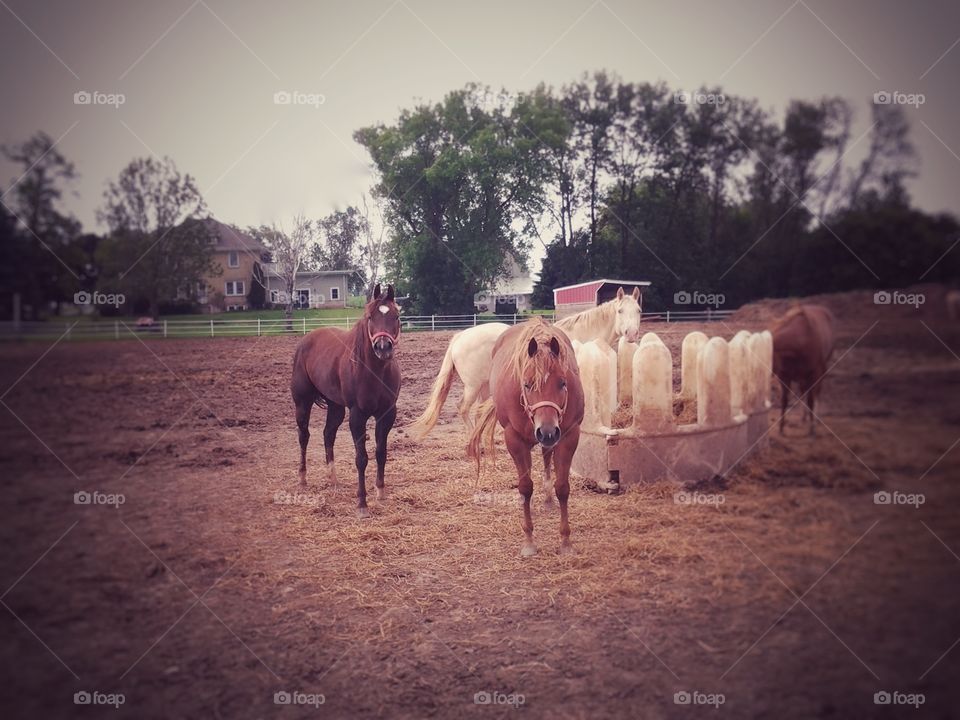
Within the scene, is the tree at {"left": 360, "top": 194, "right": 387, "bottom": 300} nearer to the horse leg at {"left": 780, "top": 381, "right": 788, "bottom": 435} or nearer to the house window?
the house window

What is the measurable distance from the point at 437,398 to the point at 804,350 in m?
4.72

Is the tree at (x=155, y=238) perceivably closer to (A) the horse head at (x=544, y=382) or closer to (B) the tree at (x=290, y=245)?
(B) the tree at (x=290, y=245)

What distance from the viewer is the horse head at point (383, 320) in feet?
13.5

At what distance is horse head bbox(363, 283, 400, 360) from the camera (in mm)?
4129

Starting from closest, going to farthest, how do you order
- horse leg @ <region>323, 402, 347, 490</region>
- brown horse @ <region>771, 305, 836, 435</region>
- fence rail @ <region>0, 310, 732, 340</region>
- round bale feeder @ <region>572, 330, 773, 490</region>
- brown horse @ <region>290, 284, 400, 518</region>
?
1. brown horse @ <region>771, 305, 836, 435</region>
2. fence rail @ <region>0, 310, 732, 340</region>
3. round bale feeder @ <region>572, 330, 773, 490</region>
4. brown horse @ <region>290, 284, 400, 518</region>
5. horse leg @ <region>323, 402, 347, 490</region>

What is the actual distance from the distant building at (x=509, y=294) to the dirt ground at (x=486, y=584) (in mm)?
1399

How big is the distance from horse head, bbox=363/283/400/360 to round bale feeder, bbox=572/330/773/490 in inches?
77.8

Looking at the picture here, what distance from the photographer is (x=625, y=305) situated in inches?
148

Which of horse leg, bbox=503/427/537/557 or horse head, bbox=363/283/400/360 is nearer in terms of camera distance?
horse leg, bbox=503/427/537/557

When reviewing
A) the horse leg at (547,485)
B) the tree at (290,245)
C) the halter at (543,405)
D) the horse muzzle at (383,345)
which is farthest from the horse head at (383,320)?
the horse leg at (547,485)

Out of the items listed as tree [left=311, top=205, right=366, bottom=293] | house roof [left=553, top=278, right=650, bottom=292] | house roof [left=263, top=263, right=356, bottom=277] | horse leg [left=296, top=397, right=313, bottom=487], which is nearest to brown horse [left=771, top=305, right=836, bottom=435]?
house roof [left=553, top=278, right=650, bottom=292]

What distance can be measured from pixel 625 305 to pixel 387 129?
2.69 meters

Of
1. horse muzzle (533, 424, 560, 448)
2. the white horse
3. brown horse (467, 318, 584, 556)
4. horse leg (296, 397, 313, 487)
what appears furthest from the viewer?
horse leg (296, 397, 313, 487)

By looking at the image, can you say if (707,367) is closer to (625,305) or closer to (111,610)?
(625,305)
